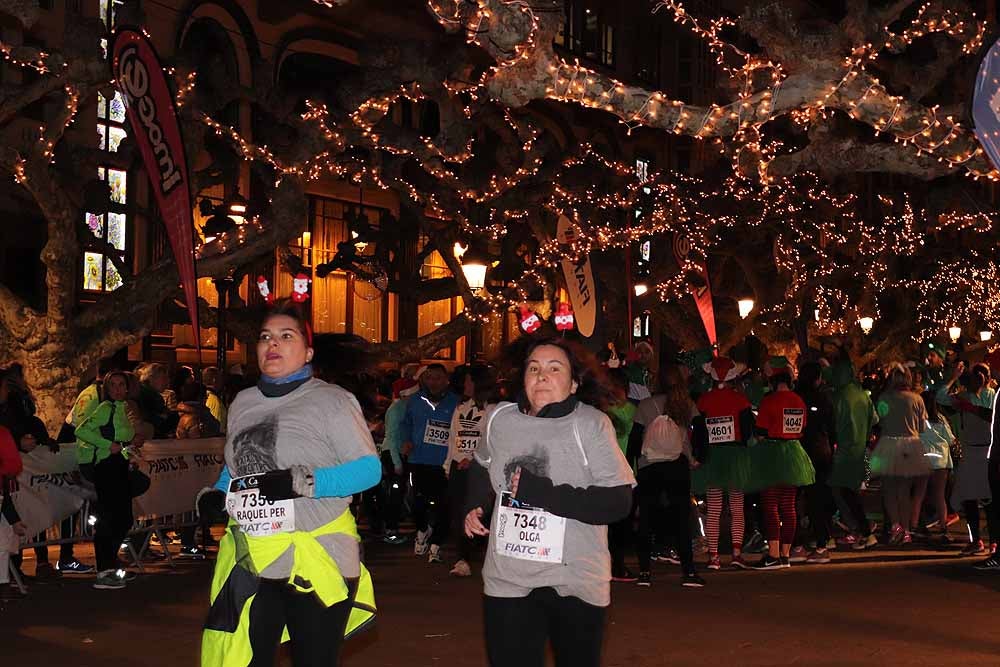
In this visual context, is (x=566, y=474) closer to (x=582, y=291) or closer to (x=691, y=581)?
(x=691, y=581)

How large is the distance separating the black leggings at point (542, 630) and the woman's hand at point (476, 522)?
1.16ft

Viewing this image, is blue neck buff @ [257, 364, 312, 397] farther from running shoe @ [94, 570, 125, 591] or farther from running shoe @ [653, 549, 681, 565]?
running shoe @ [653, 549, 681, 565]

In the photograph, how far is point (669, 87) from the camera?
50312mm

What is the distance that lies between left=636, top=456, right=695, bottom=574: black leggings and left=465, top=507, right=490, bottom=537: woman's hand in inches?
268

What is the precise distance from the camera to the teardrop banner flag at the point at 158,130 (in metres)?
13.6

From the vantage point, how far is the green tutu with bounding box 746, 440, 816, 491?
13.5 metres

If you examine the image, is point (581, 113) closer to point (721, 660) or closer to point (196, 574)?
point (196, 574)

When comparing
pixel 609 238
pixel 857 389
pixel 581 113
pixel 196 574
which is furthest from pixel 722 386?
pixel 581 113

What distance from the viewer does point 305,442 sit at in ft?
18.0

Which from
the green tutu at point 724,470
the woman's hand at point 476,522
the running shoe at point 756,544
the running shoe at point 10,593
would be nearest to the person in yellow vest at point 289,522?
the woman's hand at point 476,522

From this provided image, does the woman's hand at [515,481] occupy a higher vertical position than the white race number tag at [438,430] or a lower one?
lower

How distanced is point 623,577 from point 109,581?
4253 millimetres

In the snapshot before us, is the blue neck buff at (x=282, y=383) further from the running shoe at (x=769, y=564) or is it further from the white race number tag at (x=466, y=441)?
the running shoe at (x=769, y=564)

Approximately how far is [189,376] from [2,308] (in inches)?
83.5
